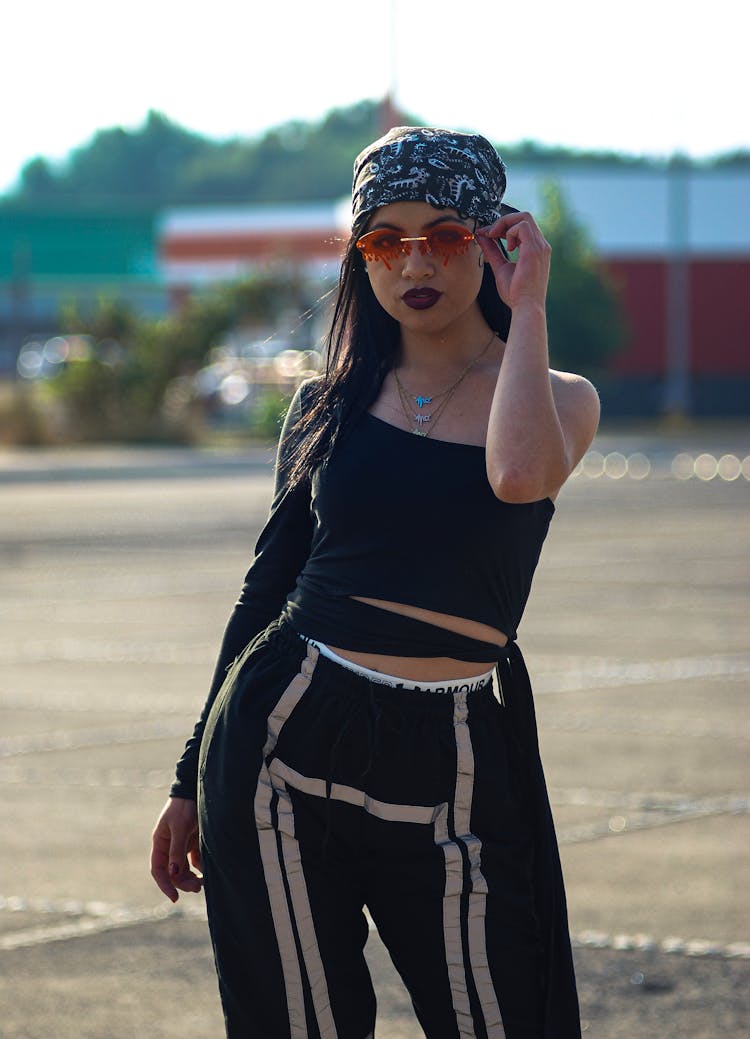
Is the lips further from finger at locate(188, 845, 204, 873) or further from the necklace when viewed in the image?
finger at locate(188, 845, 204, 873)

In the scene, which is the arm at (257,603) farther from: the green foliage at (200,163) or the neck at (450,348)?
the green foliage at (200,163)

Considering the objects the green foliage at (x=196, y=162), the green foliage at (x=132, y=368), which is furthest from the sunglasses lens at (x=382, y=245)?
the green foliage at (x=196, y=162)

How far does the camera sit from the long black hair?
289 cm

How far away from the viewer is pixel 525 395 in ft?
8.63

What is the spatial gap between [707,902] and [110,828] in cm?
213

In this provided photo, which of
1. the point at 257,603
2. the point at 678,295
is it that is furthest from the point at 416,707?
the point at 678,295

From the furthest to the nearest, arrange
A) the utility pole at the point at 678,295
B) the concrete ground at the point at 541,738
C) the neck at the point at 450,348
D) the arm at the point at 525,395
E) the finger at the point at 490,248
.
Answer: the utility pole at the point at 678,295 → the concrete ground at the point at 541,738 → the neck at the point at 450,348 → the finger at the point at 490,248 → the arm at the point at 525,395

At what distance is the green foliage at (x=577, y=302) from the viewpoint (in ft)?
153

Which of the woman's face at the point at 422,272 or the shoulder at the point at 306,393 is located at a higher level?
the woman's face at the point at 422,272

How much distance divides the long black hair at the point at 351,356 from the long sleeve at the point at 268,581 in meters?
0.07

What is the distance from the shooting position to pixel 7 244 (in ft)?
236

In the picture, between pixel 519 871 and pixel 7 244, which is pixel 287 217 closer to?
pixel 7 244

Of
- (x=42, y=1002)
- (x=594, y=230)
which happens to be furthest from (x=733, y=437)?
(x=42, y=1002)

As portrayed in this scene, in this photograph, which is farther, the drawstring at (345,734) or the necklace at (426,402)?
the necklace at (426,402)
